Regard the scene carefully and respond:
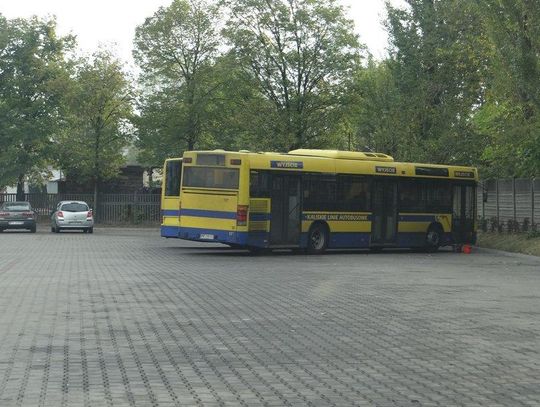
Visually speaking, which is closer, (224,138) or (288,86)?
(288,86)

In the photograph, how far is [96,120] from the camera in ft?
190

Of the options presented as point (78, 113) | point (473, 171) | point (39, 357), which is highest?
point (78, 113)

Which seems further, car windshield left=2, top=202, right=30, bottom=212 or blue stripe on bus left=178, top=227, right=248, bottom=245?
car windshield left=2, top=202, right=30, bottom=212

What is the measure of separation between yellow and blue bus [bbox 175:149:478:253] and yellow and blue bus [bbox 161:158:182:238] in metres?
0.51

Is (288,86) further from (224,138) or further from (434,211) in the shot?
(434,211)

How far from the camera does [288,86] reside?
50.6 meters

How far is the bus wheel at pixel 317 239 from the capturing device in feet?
98.2

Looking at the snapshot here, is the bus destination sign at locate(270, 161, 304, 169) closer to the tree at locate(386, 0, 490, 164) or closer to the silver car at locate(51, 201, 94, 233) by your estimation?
the tree at locate(386, 0, 490, 164)

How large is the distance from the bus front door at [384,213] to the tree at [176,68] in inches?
1053

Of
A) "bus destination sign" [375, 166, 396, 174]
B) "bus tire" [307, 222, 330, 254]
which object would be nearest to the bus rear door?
"bus destination sign" [375, 166, 396, 174]

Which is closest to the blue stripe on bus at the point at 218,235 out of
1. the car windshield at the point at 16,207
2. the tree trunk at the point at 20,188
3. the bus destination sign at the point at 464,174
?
the bus destination sign at the point at 464,174

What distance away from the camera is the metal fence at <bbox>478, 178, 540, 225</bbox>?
1378 inches

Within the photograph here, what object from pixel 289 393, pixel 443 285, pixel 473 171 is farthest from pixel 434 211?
pixel 289 393

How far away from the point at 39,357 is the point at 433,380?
3778 mm
